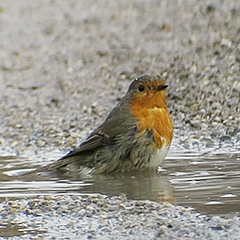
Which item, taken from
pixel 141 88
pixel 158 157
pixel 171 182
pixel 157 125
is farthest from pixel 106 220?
pixel 141 88

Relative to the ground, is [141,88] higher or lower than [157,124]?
higher

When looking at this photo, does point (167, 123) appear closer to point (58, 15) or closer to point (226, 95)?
point (226, 95)

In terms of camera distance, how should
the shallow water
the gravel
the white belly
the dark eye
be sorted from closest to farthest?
the gravel, the shallow water, the white belly, the dark eye

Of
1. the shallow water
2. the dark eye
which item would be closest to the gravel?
the shallow water

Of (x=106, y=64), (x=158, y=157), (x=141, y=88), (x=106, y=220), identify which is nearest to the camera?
(x=106, y=220)

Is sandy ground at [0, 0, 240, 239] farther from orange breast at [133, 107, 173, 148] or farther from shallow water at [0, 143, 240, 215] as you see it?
orange breast at [133, 107, 173, 148]

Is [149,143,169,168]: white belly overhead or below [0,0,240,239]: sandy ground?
→ below

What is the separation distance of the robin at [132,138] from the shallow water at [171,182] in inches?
5.0

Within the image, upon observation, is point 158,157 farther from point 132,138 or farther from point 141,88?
point 141,88

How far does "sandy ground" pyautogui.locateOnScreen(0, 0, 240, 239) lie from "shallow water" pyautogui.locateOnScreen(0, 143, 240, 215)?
598mm

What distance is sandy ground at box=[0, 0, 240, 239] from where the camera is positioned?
878 cm

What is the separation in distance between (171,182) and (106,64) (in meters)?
4.52

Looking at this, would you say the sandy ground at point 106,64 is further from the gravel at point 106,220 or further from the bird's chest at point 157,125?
the gravel at point 106,220

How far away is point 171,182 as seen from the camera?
21.6ft
